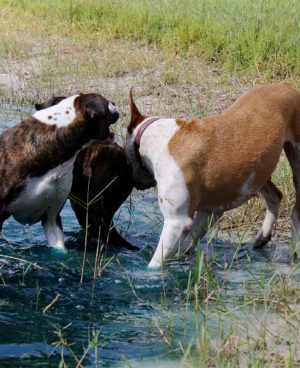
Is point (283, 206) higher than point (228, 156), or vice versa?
point (228, 156)

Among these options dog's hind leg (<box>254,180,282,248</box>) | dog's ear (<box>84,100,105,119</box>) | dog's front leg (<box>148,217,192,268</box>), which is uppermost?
dog's ear (<box>84,100,105,119</box>)

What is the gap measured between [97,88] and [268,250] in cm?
549

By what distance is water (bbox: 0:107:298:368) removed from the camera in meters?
5.11

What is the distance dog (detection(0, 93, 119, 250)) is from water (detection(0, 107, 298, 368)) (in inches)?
22.2

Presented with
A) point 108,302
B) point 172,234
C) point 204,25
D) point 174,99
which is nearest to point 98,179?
point 172,234

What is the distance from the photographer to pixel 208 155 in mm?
6734

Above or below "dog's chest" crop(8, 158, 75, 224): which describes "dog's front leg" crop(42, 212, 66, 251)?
below

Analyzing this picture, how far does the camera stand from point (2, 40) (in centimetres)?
1544

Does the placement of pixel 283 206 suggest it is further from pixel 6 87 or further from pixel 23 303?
pixel 6 87

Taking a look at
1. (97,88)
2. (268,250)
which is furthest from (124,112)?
(268,250)

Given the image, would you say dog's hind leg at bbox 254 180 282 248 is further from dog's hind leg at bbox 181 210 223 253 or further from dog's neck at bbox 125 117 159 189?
dog's neck at bbox 125 117 159 189

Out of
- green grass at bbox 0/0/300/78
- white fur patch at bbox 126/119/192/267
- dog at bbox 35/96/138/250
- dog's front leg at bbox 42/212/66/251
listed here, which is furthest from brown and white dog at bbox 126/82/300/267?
green grass at bbox 0/0/300/78

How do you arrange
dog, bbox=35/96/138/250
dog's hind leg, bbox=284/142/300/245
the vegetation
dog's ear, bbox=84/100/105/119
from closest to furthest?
1. the vegetation
2. dog's ear, bbox=84/100/105/119
3. dog, bbox=35/96/138/250
4. dog's hind leg, bbox=284/142/300/245

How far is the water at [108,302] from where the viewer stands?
201 inches
